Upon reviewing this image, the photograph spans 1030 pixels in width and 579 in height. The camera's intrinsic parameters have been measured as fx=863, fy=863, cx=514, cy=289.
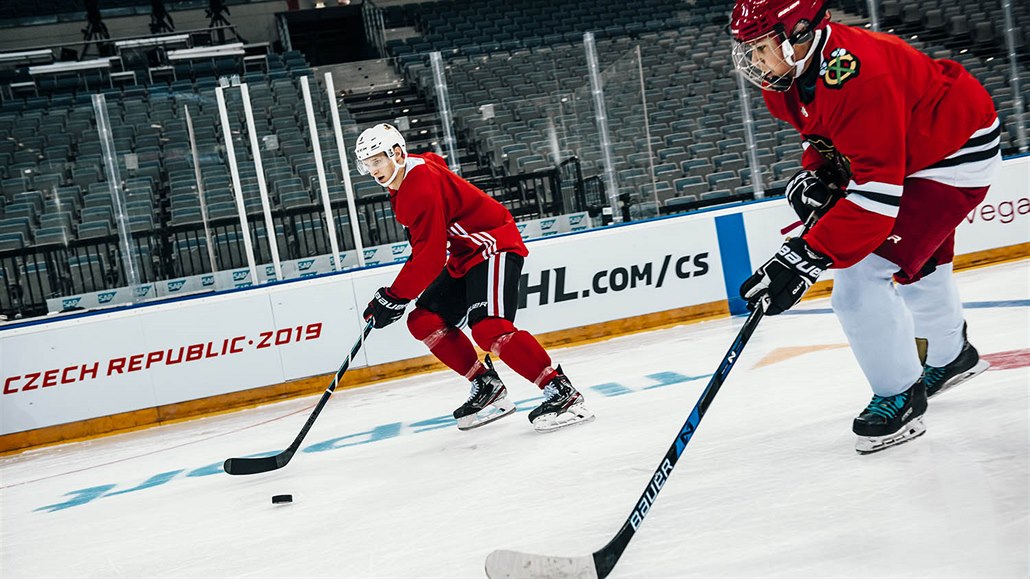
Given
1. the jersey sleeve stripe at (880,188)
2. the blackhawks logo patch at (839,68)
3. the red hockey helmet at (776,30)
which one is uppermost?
the red hockey helmet at (776,30)

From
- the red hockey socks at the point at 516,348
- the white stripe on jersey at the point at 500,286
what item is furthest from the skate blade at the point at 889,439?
the white stripe on jersey at the point at 500,286

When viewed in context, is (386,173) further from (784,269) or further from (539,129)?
(539,129)

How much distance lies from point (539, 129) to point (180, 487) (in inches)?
148

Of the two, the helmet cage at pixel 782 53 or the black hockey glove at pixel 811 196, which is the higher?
the helmet cage at pixel 782 53

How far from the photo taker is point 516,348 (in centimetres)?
325

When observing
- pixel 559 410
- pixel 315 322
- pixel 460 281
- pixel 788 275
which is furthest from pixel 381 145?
pixel 315 322

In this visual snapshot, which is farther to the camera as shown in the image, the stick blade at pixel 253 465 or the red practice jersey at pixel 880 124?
the stick blade at pixel 253 465

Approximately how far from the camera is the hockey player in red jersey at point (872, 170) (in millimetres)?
1898

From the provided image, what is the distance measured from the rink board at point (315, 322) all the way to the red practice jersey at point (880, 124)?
3645mm

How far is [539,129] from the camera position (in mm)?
6203

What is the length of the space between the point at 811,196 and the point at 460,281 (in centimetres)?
169

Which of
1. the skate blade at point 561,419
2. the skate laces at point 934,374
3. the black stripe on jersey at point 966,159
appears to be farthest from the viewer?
the skate blade at point 561,419

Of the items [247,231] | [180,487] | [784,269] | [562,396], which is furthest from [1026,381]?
[247,231]

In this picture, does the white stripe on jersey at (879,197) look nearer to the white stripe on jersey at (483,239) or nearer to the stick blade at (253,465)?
the white stripe on jersey at (483,239)
